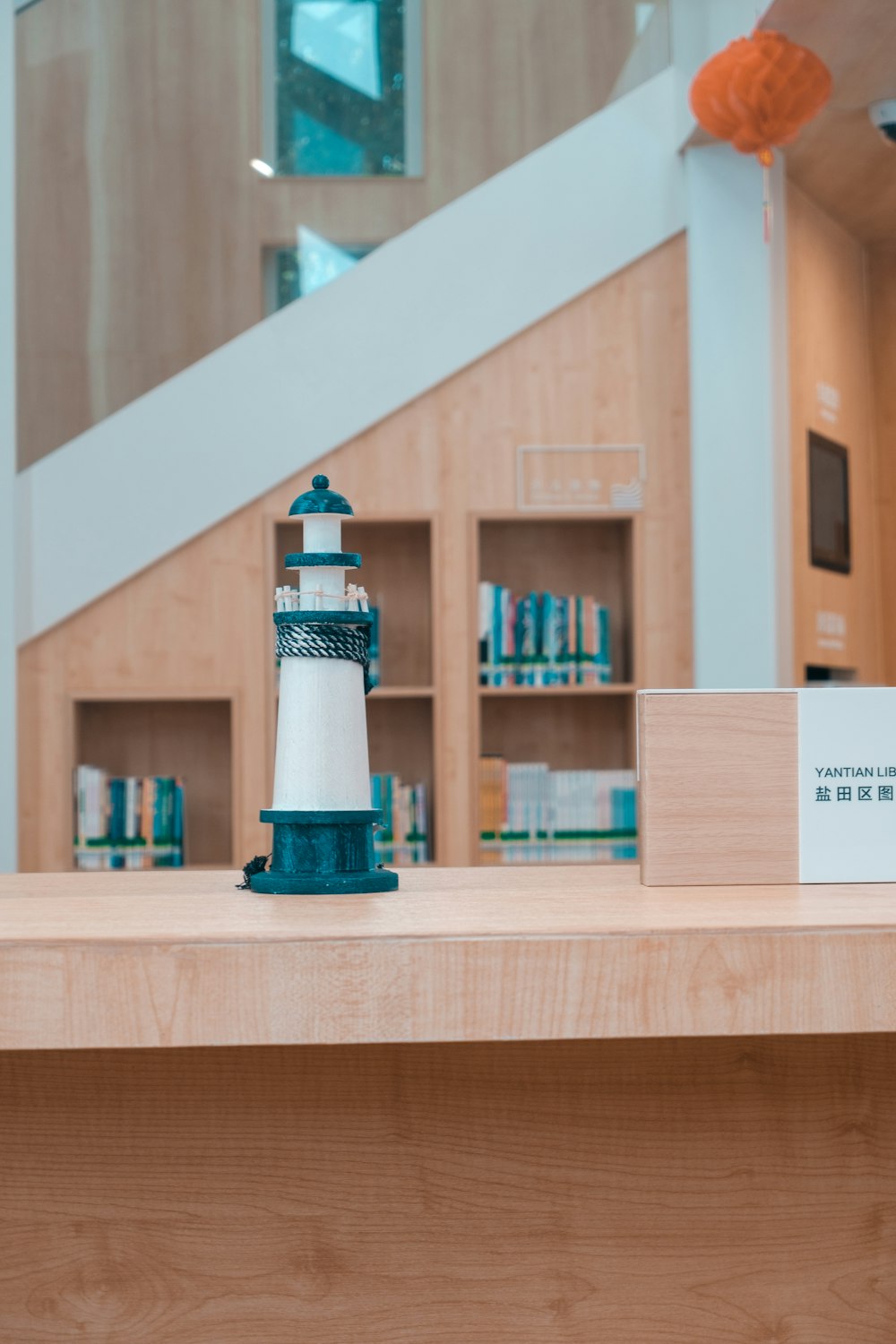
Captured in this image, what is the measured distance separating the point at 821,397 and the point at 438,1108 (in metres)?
4.38

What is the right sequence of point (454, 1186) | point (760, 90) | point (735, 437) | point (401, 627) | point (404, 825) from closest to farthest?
point (454, 1186)
point (760, 90)
point (404, 825)
point (735, 437)
point (401, 627)

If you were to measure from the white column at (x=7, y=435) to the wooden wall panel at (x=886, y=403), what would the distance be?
3338 millimetres

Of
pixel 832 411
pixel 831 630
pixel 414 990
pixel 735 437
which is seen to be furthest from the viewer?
pixel 832 411

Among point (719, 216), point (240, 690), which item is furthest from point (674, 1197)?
point (719, 216)

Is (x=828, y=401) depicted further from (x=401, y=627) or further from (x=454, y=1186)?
(x=454, y=1186)

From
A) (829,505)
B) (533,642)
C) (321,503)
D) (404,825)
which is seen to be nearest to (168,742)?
(404,825)

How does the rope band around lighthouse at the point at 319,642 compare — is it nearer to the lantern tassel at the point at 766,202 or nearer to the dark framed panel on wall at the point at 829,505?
the lantern tassel at the point at 766,202

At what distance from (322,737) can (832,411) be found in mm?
4362

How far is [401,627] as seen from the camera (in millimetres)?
4840

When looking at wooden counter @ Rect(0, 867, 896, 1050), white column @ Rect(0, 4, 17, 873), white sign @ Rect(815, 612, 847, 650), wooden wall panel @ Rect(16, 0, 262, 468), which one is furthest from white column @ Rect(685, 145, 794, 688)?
wooden counter @ Rect(0, 867, 896, 1050)

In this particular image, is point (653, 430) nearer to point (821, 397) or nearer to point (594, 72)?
point (821, 397)

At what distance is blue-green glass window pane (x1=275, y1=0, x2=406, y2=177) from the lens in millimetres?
4488

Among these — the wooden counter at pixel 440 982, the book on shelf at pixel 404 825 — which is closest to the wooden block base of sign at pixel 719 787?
the wooden counter at pixel 440 982

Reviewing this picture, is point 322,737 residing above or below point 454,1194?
above
